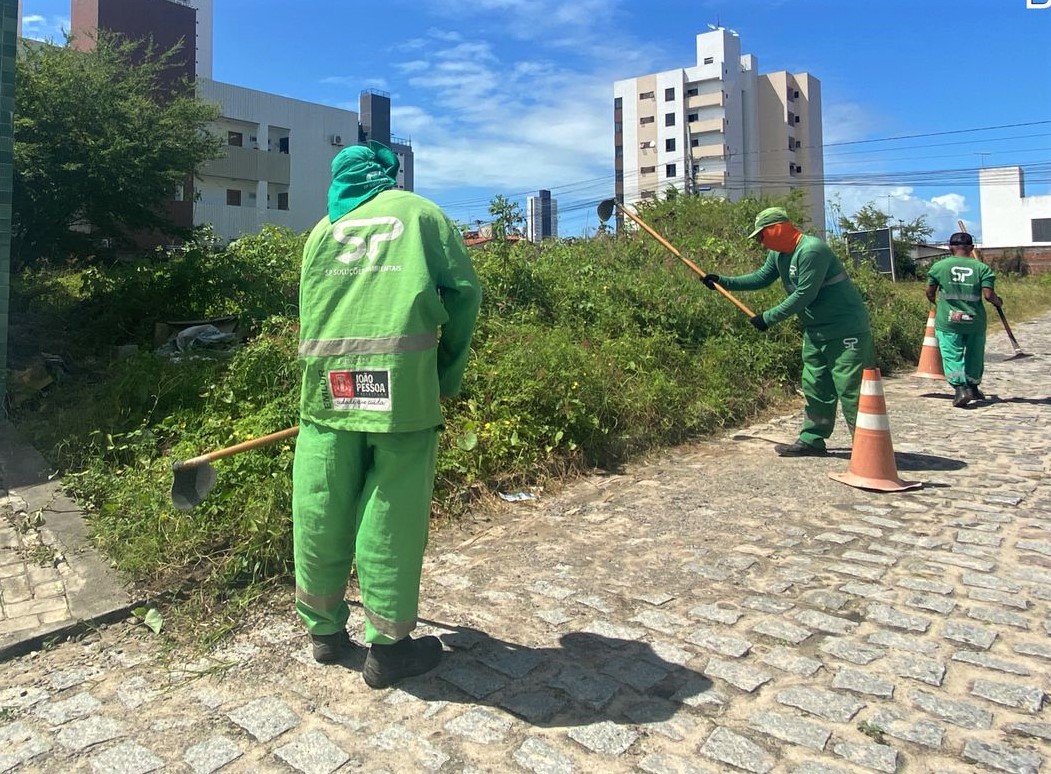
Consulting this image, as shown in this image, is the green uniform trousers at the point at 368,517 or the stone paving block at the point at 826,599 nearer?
the green uniform trousers at the point at 368,517

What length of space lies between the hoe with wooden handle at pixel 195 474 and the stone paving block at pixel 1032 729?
2.55m

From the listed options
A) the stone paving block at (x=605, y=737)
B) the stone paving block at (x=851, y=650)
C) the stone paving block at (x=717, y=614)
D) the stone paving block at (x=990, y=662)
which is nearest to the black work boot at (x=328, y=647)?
the stone paving block at (x=605, y=737)

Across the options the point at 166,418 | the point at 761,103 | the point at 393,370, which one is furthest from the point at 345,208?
the point at 761,103

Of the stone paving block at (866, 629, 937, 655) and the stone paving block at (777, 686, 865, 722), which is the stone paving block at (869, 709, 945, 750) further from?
the stone paving block at (866, 629, 937, 655)

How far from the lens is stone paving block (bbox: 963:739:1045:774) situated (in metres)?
2.11

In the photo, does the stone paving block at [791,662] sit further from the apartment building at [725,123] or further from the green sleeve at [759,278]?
the apartment building at [725,123]

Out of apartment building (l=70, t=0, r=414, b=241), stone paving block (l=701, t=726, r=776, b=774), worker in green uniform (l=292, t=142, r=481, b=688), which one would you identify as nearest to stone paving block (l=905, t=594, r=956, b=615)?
stone paving block (l=701, t=726, r=776, b=774)

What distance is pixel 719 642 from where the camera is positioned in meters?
2.91

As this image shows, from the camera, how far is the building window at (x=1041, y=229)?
66.8m

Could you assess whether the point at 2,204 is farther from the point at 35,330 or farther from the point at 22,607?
the point at 22,607

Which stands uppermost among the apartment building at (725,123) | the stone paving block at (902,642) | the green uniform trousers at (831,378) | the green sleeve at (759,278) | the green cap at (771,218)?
the apartment building at (725,123)

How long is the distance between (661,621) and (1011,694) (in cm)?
121

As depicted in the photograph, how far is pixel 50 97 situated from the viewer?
8922 mm

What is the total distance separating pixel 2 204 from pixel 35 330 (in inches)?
91.7
